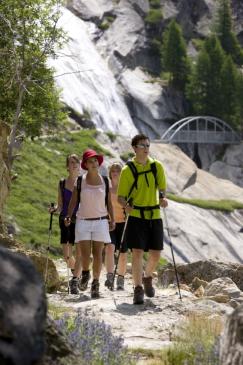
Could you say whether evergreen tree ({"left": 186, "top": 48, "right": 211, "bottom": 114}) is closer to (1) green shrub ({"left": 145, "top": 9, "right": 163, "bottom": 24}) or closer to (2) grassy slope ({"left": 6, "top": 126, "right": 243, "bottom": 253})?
(1) green shrub ({"left": 145, "top": 9, "right": 163, "bottom": 24})

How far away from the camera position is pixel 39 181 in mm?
38562

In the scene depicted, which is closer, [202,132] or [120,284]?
[120,284]

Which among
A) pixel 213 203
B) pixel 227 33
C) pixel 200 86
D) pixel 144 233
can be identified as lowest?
pixel 144 233

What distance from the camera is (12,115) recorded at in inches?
1114

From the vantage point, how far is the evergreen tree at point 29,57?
2698 cm


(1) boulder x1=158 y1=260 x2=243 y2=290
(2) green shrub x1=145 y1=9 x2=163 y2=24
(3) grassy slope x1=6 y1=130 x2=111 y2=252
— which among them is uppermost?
(2) green shrub x1=145 y1=9 x2=163 y2=24

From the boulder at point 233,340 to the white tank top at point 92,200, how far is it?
606 cm

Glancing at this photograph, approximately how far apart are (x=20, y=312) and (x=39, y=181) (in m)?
35.9

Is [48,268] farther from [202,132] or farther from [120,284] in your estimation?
[202,132]

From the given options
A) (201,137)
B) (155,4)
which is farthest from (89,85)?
(155,4)

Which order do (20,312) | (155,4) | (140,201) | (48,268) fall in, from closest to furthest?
(20,312) → (140,201) → (48,268) → (155,4)

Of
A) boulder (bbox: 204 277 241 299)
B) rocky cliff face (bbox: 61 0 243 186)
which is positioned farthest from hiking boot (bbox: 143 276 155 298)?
rocky cliff face (bbox: 61 0 243 186)

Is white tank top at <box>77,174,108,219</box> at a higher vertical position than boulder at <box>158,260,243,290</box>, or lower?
higher

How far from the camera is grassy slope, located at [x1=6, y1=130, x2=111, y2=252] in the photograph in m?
31.1
